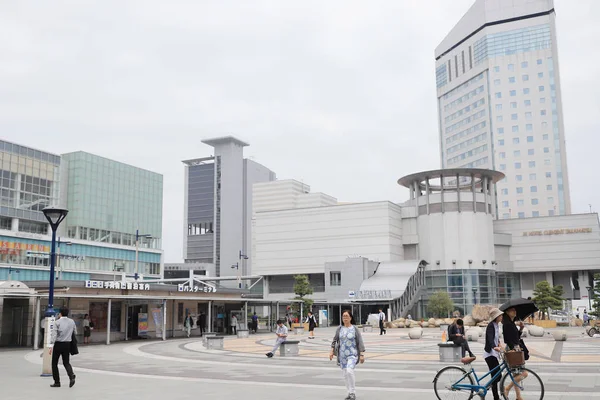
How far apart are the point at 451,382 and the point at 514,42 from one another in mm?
138861

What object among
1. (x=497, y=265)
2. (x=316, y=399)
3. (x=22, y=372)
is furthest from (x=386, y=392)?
(x=497, y=265)

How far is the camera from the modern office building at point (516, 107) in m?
129

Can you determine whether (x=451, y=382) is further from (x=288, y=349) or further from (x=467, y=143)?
(x=467, y=143)

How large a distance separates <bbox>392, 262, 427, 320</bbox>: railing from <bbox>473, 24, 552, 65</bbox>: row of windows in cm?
6945

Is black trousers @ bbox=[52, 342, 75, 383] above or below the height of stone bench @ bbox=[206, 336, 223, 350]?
above

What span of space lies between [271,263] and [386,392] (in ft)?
291

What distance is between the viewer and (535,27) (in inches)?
5290

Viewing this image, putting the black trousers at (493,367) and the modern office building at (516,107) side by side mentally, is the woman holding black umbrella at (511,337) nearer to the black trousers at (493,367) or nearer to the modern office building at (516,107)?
the black trousers at (493,367)

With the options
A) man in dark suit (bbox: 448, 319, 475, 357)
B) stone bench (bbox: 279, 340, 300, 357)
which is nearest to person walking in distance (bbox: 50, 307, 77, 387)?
stone bench (bbox: 279, 340, 300, 357)

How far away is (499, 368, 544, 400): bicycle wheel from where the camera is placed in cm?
1086

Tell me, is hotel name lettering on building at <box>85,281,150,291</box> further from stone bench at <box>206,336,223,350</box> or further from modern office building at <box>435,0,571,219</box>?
modern office building at <box>435,0,571,219</box>

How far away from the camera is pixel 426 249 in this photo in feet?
300

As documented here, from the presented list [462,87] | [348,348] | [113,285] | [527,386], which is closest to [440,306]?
[113,285]

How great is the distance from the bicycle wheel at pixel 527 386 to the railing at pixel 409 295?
220ft
